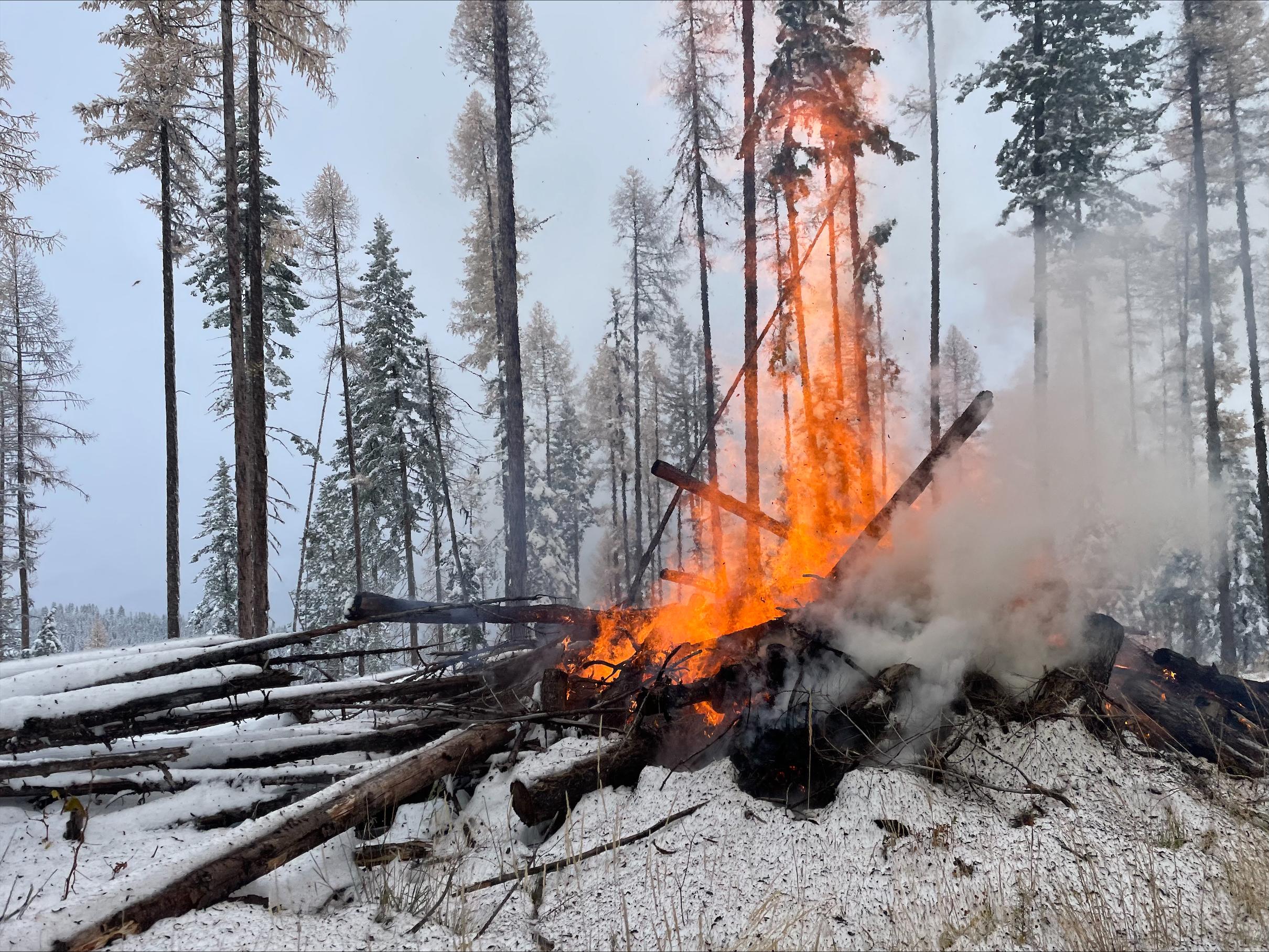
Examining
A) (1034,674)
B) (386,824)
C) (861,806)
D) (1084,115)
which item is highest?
(1084,115)

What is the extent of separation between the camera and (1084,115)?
52.8 ft

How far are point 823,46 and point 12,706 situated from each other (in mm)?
16958

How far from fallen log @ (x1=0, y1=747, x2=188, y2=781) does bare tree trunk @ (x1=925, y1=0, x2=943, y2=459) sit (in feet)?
56.7

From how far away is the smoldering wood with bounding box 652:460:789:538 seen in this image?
6.24m

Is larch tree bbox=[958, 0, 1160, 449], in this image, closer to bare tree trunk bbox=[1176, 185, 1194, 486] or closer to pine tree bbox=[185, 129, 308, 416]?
bare tree trunk bbox=[1176, 185, 1194, 486]

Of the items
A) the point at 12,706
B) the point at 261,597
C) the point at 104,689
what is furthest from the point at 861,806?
the point at 261,597

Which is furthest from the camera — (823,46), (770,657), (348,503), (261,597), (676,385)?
(676,385)

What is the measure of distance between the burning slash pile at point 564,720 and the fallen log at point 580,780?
0.01m

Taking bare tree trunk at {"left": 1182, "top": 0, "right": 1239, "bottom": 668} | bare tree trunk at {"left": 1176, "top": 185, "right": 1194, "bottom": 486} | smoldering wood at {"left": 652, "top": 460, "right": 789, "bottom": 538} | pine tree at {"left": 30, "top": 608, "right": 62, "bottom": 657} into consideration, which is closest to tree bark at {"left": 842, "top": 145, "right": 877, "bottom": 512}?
smoldering wood at {"left": 652, "top": 460, "right": 789, "bottom": 538}

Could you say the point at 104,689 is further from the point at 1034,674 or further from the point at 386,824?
the point at 1034,674

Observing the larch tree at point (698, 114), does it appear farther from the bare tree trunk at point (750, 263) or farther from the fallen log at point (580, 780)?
the fallen log at point (580, 780)

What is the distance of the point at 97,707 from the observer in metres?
4.01

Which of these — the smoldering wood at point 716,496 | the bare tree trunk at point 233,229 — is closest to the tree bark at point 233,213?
the bare tree trunk at point 233,229

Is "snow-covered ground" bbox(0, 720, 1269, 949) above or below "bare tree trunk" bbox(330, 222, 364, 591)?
below
